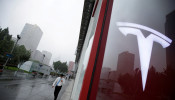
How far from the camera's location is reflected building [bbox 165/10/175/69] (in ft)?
2.58

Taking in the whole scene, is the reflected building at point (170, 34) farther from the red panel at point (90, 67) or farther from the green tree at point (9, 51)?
the green tree at point (9, 51)

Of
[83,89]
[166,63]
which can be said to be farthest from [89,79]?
[166,63]

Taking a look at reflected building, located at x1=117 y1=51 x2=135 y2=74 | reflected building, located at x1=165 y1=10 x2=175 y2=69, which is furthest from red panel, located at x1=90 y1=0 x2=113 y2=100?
reflected building, located at x1=165 y1=10 x2=175 y2=69

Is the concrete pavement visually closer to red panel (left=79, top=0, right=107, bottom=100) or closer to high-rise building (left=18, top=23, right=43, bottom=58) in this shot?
red panel (left=79, top=0, right=107, bottom=100)

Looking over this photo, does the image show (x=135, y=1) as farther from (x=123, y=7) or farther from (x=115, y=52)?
(x=115, y=52)

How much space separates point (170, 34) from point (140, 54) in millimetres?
311

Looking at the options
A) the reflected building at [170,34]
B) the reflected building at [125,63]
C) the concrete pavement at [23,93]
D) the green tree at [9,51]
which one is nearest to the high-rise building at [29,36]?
the green tree at [9,51]

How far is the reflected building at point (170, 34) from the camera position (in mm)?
786

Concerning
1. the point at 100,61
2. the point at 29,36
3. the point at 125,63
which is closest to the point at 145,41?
the point at 125,63

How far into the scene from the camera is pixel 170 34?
854 mm

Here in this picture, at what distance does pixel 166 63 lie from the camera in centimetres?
79

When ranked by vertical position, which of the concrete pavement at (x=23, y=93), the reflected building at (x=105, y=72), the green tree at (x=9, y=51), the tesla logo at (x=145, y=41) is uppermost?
the green tree at (x=9, y=51)

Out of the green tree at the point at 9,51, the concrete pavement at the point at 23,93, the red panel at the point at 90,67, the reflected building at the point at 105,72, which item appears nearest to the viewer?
the red panel at the point at 90,67

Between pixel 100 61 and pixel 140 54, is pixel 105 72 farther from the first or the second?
pixel 140 54
